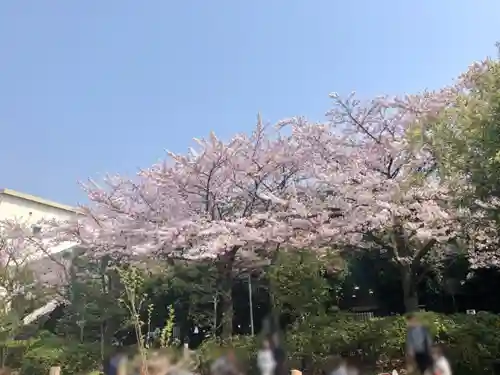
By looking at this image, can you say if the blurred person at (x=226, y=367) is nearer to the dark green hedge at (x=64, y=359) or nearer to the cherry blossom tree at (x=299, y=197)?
the cherry blossom tree at (x=299, y=197)

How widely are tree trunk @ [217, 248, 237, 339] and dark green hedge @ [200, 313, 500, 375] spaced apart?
1.29 m

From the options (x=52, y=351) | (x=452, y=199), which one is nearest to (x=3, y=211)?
(x=52, y=351)

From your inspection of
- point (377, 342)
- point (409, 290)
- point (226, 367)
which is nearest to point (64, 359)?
point (226, 367)

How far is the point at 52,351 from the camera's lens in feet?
52.5

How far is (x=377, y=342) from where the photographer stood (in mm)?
11664

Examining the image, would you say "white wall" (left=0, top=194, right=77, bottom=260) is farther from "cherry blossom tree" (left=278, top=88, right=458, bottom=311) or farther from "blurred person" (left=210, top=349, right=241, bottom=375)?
"blurred person" (left=210, top=349, right=241, bottom=375)

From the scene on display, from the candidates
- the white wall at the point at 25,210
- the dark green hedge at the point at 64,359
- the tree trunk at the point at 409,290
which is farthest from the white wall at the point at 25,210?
the tree trunk at the point at 409,290

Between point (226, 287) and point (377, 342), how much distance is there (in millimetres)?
5148

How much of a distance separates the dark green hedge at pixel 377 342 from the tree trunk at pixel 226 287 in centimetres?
129

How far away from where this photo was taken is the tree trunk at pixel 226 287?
1500 cm

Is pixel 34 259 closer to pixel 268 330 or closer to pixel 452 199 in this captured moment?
pixel 268 330

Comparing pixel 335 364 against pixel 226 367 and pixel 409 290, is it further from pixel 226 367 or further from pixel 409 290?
pixel 409 290

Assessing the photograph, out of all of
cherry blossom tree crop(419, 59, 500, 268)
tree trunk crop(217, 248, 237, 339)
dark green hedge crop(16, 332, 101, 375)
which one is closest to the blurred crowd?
cherry blossom tree crop(419, 59, 500, 268)

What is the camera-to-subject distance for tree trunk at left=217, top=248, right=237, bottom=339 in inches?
591
